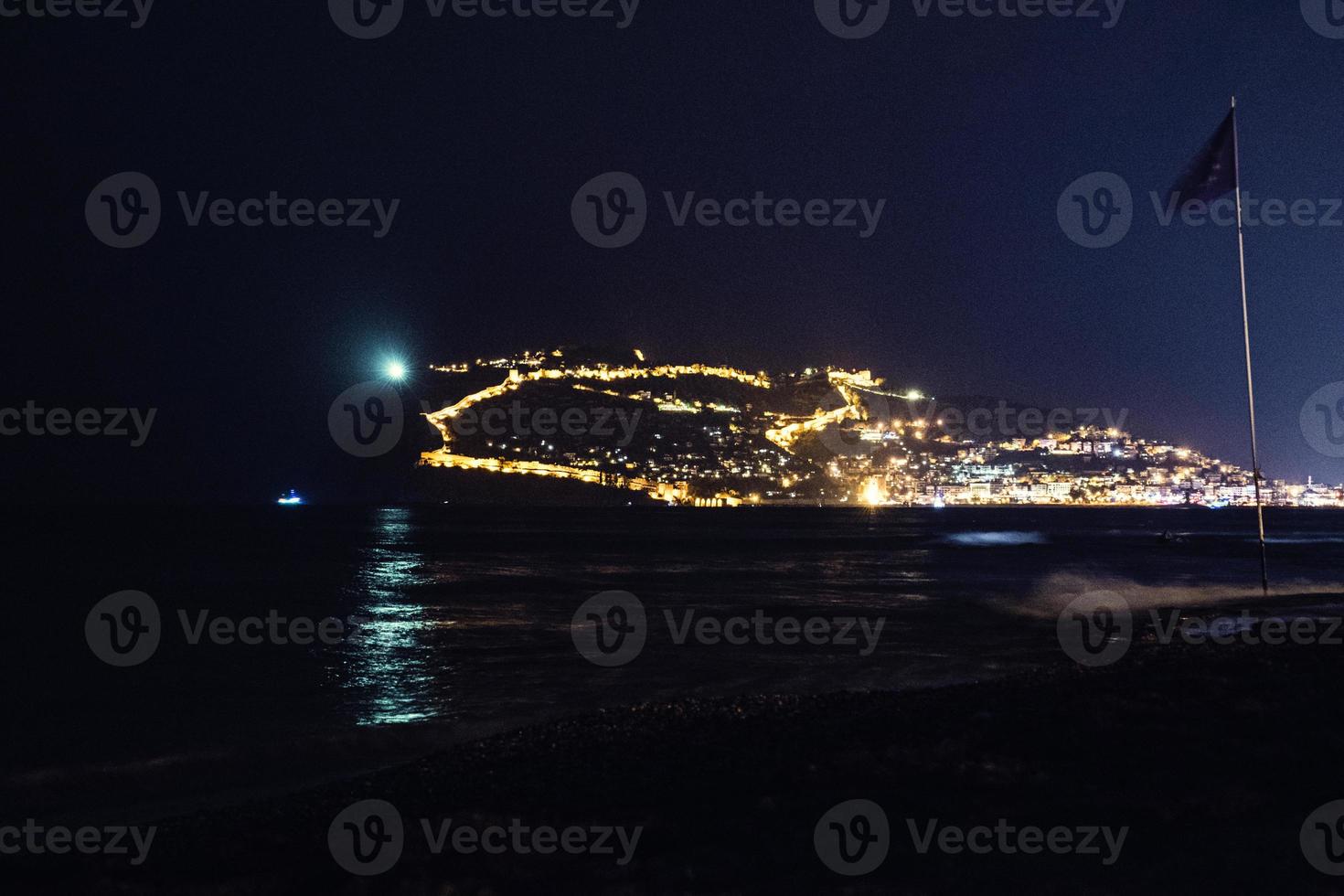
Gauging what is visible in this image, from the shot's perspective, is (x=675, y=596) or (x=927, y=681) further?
(x=675, y=596)

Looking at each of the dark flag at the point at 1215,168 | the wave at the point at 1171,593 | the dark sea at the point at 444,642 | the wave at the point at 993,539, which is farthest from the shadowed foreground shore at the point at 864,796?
the wave at the point at 993,539

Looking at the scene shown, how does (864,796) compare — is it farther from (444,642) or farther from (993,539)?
(993,539)

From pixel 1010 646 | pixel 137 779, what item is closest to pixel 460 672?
pixel 137 779

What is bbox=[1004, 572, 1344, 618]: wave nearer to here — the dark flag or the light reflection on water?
the dark flag

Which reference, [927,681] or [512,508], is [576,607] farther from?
[512,508]

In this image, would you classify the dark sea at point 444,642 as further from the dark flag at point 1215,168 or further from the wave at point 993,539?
the dark flag at point 1215,168

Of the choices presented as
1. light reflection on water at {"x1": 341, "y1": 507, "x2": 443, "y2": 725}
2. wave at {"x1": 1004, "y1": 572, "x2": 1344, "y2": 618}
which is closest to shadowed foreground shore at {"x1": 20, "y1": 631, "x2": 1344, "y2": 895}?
A: light reflection on water at {"x1": 341, "y1": 507, "x2": 443, "y2": 725}

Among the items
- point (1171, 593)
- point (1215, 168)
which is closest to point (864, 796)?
point (1215, 168)
